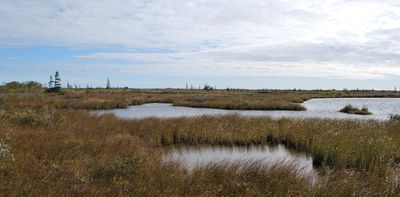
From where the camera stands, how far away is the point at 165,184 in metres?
7.25

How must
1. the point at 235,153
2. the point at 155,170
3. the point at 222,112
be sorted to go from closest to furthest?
the point at 155,170 → the point at 235,153 → the point at 222,112

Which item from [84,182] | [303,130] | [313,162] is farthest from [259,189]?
[303,130]

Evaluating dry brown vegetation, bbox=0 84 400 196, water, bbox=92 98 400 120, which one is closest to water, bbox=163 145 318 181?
dry brown vegetation, bbox=0 84 400 196

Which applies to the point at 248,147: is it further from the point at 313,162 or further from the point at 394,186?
the point at 394,186

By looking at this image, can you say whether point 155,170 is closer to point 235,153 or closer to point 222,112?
point 235,153

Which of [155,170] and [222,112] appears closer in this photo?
[155,170]

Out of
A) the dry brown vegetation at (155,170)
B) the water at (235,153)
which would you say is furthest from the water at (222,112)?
the dry brown vegetation at (155,170)

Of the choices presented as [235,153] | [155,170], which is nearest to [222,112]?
[235,153]

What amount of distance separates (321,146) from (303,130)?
11.9ft

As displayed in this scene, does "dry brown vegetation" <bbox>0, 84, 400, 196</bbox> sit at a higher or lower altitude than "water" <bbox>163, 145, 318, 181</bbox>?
higher

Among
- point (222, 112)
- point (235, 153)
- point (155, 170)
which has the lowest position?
point (235, 153)

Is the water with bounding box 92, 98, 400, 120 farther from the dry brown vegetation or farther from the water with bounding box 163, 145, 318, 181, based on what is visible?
the dry brown vegetation

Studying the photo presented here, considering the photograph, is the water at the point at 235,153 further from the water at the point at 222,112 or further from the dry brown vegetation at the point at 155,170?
the water at the point at 222,112

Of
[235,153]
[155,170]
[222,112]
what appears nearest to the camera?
[155,170]
